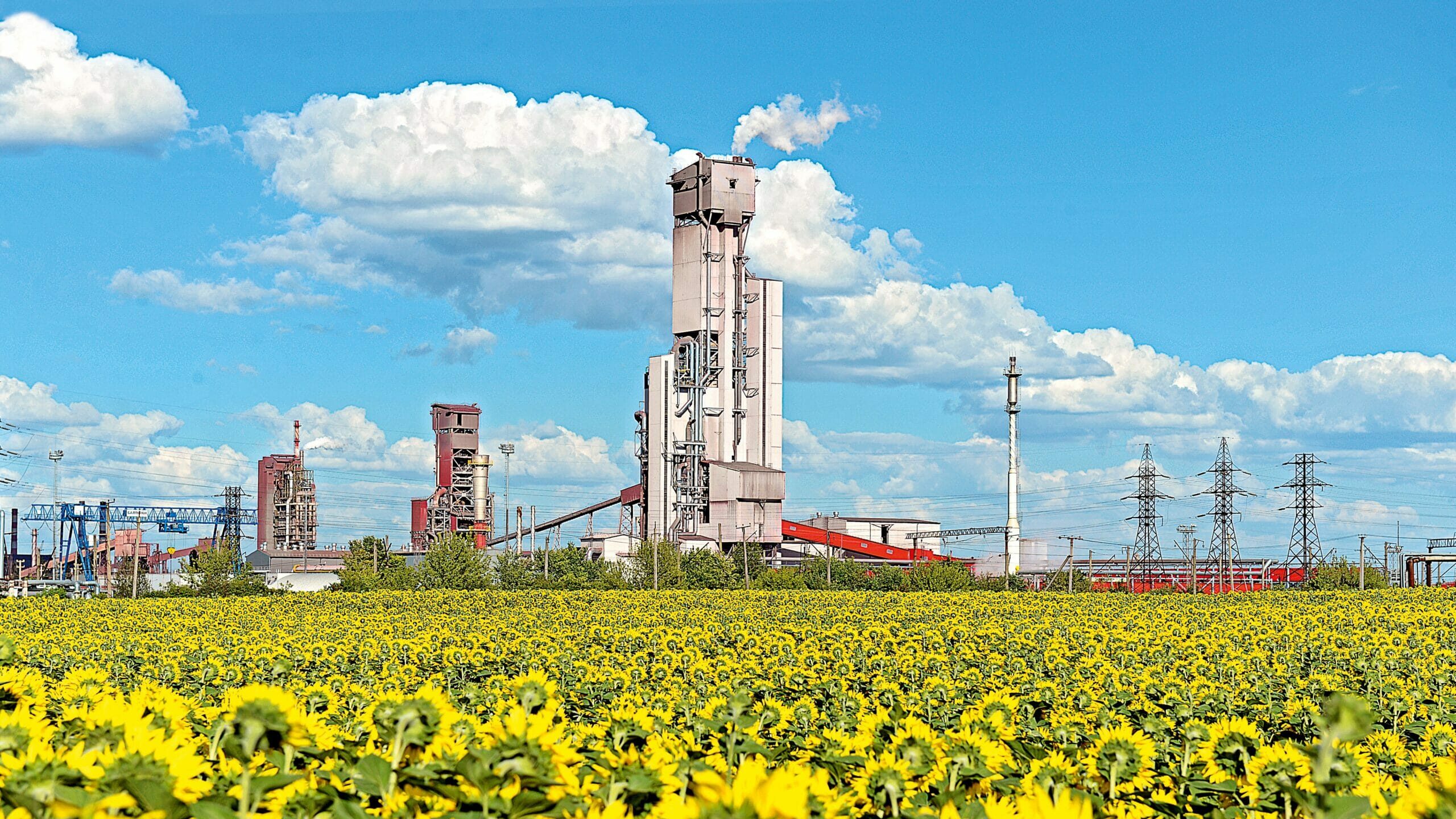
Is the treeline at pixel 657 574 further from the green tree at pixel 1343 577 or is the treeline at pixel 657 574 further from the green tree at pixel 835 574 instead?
the green tree at pixel 1343 577

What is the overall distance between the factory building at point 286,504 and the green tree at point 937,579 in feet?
187

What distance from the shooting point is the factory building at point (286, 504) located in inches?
4358

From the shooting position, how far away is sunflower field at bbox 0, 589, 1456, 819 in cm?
380

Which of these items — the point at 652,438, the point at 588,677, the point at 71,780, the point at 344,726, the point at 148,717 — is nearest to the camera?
the point at 71,780

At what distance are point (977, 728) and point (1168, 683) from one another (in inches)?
304

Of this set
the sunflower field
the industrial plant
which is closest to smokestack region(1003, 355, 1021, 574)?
the industrial plant

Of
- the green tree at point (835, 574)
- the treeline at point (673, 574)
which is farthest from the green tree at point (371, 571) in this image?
the green tree at point (835, 574)

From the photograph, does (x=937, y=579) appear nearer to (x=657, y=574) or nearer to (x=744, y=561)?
(x=744, y=561)

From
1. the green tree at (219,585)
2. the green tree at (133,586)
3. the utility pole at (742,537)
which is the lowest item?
the green tree at (133,586)

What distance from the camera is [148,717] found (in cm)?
456

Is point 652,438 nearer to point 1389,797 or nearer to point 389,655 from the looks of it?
point 389,655

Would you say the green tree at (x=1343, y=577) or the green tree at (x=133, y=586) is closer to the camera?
the green tree at (x=133, y=586)

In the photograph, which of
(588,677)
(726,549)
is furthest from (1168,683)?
(726,549)

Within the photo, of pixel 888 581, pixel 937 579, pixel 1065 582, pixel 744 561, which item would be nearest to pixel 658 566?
pixel 744 561
